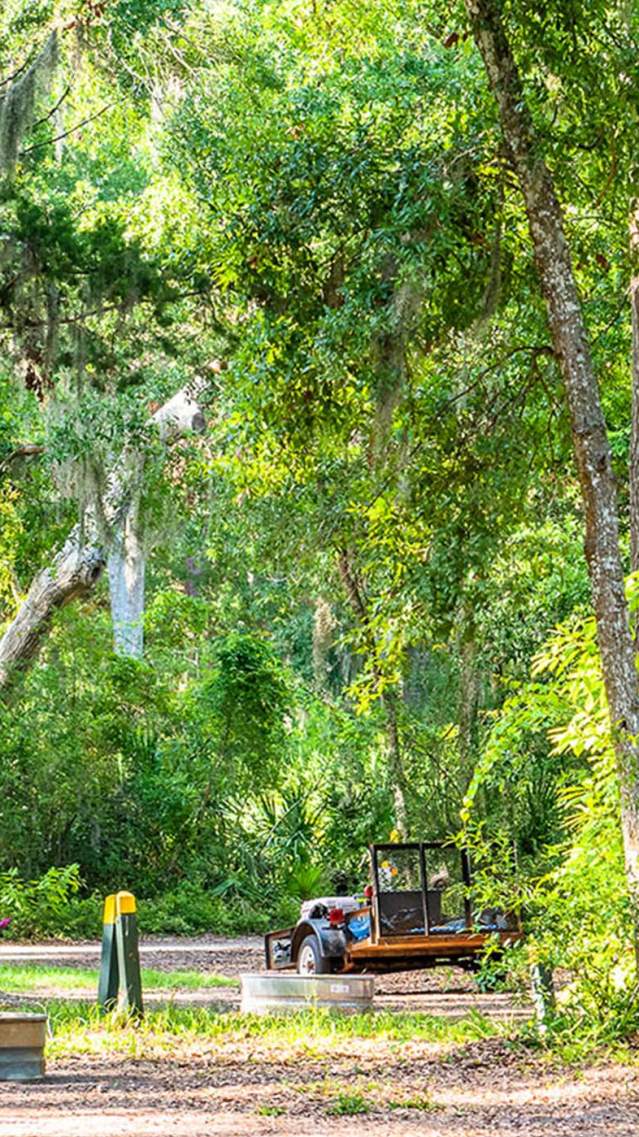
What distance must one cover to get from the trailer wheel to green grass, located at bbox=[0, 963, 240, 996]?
0.72 metres

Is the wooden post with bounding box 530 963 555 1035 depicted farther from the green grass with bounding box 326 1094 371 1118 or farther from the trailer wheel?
the trailer wheel

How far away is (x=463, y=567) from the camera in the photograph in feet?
35.1

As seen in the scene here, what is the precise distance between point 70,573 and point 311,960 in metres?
9.79

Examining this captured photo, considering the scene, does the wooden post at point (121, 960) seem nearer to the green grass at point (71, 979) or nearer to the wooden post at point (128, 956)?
the wooden post at point (128, 956)

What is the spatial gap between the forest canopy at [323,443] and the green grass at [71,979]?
7.13 feet

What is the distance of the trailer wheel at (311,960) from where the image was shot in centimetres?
1323

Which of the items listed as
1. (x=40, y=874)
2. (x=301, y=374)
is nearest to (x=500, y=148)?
(x=301, y=374)

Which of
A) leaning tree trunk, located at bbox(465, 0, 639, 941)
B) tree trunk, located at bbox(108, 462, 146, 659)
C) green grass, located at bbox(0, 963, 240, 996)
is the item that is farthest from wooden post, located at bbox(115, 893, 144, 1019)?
tree trunk, located at bbox(108, 462, 146, 659)

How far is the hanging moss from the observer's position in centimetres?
1750

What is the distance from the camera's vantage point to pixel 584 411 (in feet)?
30.0

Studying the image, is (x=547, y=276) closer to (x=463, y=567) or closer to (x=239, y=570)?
(x=463, y=567)

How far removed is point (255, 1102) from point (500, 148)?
5.98 meters

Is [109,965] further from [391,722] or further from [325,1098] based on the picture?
[391,722]

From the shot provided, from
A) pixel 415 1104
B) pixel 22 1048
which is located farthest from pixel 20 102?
pixel 415 1104
